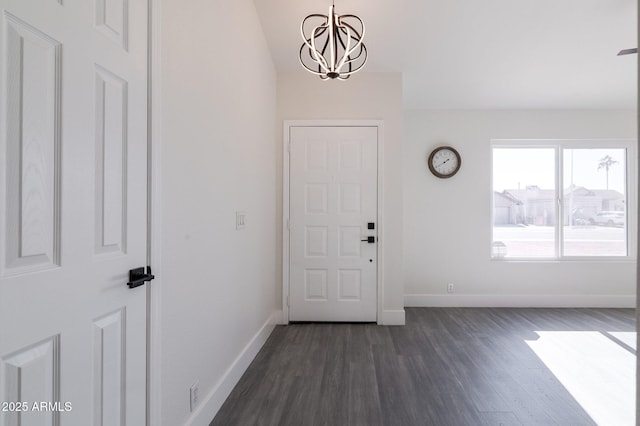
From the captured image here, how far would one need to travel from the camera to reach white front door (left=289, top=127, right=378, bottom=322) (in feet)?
11.1

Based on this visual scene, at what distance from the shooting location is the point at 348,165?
3.40 m

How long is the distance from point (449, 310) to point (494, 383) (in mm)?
1747

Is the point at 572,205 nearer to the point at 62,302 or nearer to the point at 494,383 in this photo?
the point at 494,383

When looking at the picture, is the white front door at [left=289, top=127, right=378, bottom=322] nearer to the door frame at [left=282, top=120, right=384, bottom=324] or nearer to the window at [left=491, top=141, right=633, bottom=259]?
the door frame at [left=282, top=120, right=384, bottom=324]

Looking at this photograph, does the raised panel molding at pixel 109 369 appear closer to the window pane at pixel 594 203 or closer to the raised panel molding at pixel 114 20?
the raised panel molding at pixel 114 20

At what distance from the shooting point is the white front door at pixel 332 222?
3.39m

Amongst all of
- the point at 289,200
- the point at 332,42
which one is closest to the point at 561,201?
the point at 289,200

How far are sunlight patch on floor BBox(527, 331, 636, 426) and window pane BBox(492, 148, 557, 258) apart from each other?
4.08 feet

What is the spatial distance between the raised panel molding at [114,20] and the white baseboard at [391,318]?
3140 millimetres

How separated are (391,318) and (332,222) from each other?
4.01ft

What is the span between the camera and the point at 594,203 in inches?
162

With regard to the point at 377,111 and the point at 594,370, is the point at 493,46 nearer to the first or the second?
the point at 377,111

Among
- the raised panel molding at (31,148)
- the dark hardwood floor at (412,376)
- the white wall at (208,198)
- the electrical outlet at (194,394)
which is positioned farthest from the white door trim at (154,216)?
the dark hardwood floor at (412,376)

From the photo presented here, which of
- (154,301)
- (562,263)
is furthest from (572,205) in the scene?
(154,301)
